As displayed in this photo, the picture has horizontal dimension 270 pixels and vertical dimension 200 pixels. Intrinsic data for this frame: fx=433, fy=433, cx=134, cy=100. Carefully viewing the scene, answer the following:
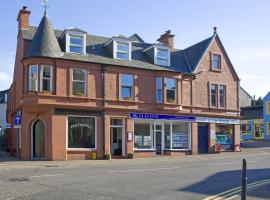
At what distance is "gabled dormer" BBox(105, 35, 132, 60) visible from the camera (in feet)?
112

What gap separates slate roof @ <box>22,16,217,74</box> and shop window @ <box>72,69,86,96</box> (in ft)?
3.12

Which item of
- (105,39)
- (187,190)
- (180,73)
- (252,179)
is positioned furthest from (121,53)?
(187,190)

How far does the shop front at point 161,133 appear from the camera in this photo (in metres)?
34.2

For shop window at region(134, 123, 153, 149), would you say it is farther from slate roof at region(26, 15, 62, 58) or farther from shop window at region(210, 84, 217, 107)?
slate roof at region(26, 15, 62, 58)

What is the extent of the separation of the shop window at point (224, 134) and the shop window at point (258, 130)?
27600mm

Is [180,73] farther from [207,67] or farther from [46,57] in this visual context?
[46,57]

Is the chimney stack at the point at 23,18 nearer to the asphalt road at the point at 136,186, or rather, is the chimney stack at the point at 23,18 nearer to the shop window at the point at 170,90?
the shop window at the point at 170,90

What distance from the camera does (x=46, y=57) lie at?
29.9 metres

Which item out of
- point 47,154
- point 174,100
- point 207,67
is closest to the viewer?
point 47,154

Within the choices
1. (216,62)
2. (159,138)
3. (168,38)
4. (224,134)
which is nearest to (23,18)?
(168,38)

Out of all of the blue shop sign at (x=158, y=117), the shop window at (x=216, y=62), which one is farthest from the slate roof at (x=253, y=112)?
the blue shop sign at (x=158, y=117)

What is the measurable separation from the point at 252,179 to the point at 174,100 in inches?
745

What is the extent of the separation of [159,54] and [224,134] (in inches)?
388

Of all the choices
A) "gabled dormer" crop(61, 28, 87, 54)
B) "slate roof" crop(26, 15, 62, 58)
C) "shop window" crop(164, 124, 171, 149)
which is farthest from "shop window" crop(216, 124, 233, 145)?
"slate roof" crop(26, 15, 62, 58)
